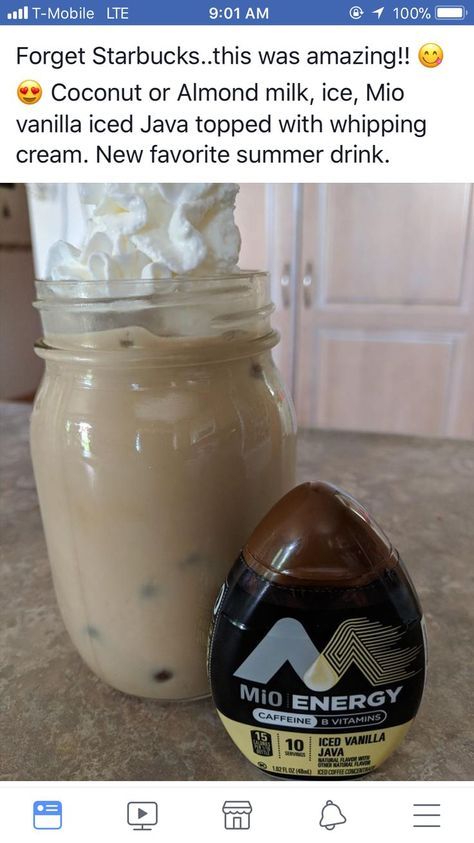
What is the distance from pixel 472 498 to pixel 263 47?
1.58ft

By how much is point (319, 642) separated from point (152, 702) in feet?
0.49

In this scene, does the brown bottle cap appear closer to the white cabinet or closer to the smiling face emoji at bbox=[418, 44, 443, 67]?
the smiling face emoji at bbox=[418, 44, 443, 67]

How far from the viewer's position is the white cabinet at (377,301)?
1555 mm

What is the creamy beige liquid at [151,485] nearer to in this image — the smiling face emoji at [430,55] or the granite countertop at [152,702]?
the granite countertop at [152,702]

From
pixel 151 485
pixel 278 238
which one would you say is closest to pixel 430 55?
pixel 151 485

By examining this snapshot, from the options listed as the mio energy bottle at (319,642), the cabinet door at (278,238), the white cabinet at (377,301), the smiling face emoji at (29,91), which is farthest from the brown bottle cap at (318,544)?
the white cabinet at (377,301)

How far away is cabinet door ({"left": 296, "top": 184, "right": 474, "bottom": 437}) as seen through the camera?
1.55 meters

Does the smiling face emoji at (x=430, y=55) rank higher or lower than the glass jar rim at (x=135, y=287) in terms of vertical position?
higher
